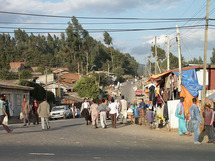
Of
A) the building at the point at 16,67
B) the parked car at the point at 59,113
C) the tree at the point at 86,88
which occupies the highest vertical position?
the building at the point at 16,67

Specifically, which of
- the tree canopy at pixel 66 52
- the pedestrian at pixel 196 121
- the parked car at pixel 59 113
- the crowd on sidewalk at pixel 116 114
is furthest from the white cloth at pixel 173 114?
the tree canopy at pixel 66 52

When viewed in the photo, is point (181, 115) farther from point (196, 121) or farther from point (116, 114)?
point (116, 114)

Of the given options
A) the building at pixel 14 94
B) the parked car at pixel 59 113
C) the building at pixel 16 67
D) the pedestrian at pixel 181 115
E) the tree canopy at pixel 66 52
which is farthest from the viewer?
the tree canopy at pixel 66 52

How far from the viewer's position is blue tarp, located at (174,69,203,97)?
20.0 meters

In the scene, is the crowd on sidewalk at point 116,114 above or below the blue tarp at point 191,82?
below

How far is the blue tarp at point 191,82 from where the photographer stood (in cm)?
1998

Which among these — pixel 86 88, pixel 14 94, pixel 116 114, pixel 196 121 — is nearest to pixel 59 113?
pixel 14 94

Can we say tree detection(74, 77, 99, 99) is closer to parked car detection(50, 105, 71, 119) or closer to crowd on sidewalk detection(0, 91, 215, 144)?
parked car detection(50, 105, 71, 119)

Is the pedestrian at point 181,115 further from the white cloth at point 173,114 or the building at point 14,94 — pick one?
the building at point 14,94

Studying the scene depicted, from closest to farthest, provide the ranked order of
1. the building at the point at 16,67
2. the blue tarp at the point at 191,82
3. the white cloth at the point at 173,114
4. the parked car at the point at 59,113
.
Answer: the white cloth at the point at 173,114
the blue tarp at the point at 191,82
the parked car at the point at 59,113
the building at the point at 16,67

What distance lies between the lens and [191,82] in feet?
66.1

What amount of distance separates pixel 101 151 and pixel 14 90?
1028 inches

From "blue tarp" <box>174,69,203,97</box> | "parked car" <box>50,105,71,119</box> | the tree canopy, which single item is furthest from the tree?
"blue tarp" <box>174,69,203,97</box>

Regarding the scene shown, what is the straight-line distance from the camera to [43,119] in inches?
685
